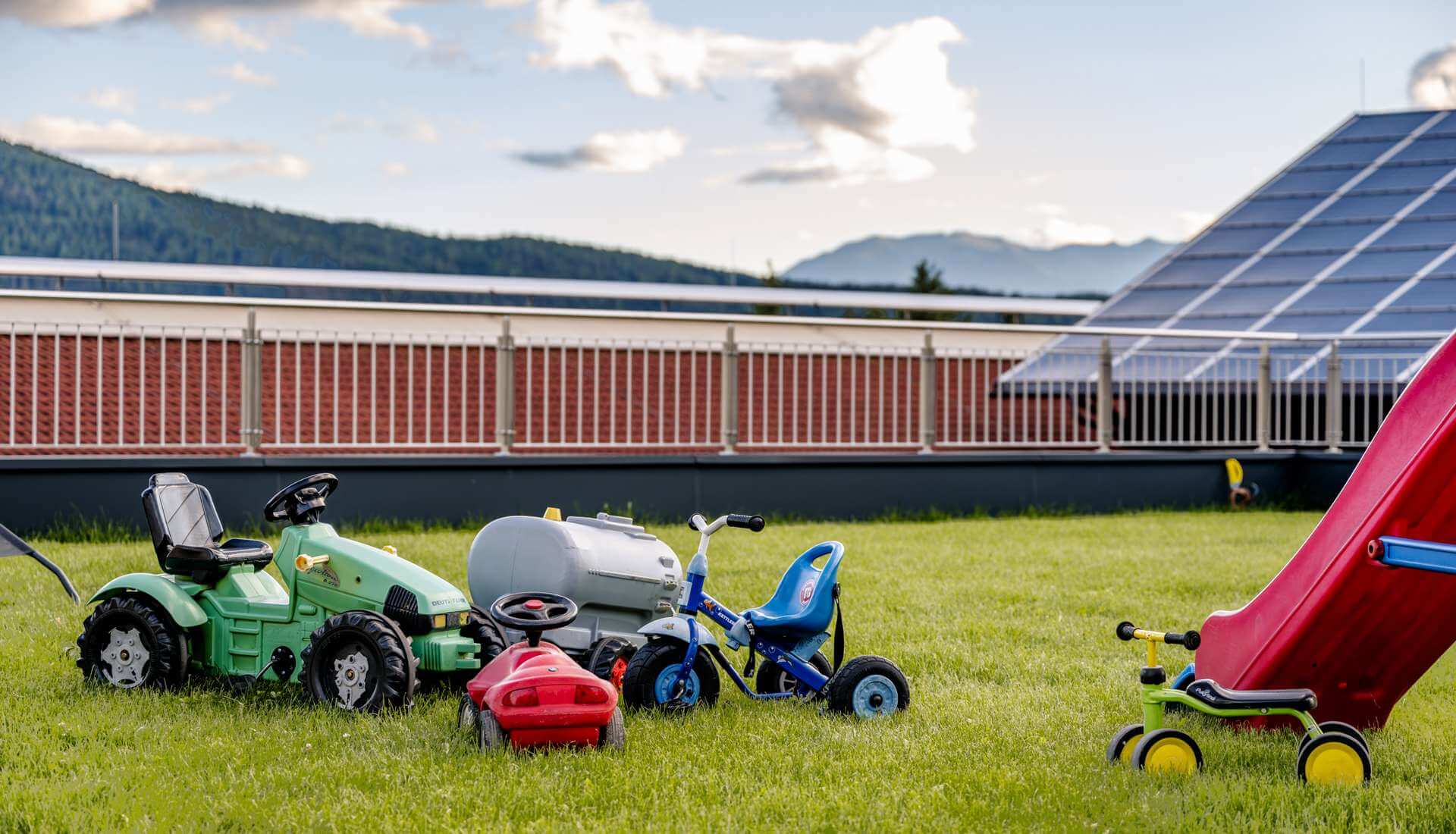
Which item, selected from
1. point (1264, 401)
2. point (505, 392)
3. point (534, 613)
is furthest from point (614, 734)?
point (1264, 401)

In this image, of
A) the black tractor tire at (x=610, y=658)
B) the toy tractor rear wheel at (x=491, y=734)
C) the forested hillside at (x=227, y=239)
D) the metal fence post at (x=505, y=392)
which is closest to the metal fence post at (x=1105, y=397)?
the metal fence post at (x=505, y=392)

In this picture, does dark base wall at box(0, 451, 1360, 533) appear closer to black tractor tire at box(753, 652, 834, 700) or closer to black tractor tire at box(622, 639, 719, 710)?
black tractor tire at box(753, 652, 834, 700)

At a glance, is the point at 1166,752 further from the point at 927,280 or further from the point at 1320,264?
the point at 927,280

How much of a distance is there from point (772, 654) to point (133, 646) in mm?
2860

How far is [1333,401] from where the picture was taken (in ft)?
51.2

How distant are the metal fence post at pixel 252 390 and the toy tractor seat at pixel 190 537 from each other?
18.4 ft

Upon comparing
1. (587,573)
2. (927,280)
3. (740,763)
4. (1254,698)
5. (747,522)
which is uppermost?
(927,280)

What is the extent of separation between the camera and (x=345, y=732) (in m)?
4.95

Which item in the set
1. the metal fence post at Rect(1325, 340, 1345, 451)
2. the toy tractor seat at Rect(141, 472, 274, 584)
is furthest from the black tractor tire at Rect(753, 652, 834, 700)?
the metal fence post at Rect(1325, 340, 1345, 451)

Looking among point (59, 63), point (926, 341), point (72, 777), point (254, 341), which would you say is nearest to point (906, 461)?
point (926, 341)

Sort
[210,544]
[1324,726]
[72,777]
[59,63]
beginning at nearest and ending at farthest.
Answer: [72,777]
[1324,726]
[210,544]
[59,63]

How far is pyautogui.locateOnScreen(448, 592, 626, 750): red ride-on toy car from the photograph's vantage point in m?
4.63

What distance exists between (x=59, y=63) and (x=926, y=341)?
78.1 meters

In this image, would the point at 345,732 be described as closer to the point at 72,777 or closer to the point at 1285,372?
the point at 72,777
